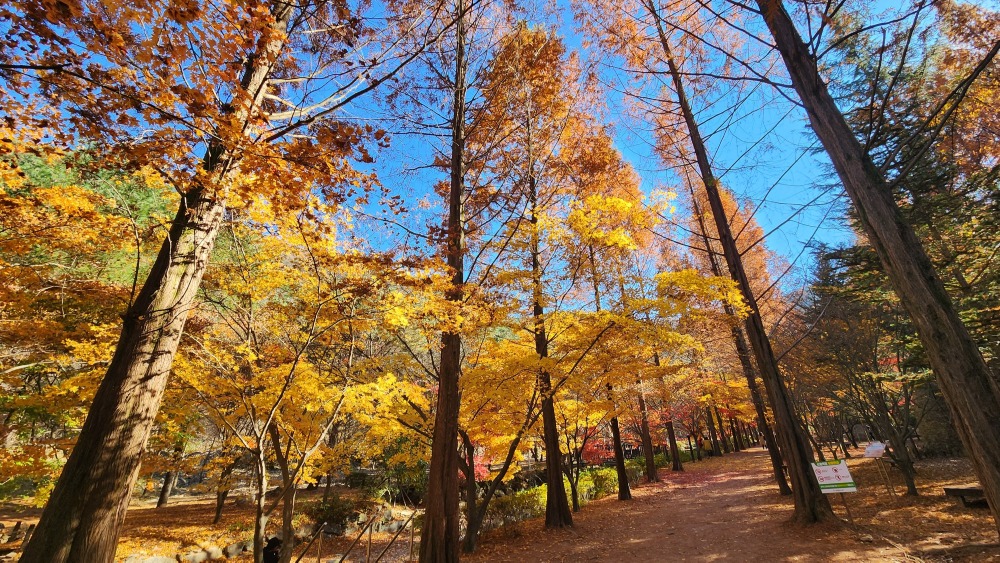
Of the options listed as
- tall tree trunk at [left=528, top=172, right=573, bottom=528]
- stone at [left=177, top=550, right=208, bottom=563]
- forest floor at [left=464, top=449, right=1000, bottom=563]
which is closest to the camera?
forest floor at [left=464, top=449, right=1000, bottom=563]

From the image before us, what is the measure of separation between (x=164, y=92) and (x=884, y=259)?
573 centimetres

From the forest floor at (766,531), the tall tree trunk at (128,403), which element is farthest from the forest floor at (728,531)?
the tall tree trunk at (128,403)

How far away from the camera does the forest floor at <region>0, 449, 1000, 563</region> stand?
18.5 feet

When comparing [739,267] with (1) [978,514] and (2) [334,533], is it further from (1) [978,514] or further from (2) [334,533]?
(2) [334,533]

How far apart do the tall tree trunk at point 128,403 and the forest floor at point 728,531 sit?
22.6 ft

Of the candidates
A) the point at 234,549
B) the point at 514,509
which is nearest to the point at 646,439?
the point at 514,509

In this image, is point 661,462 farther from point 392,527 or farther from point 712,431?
point 392,527

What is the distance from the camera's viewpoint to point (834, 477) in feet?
20.8

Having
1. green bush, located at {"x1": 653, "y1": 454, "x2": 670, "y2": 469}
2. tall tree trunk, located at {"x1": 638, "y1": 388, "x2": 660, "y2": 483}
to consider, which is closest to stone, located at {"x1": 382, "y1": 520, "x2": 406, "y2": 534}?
tall tree trunk, located at {"x1": 638, "y1": 388, "x2": 660, "y2": 483}

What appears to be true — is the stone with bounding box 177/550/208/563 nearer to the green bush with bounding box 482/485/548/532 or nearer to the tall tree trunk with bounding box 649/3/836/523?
the green bush with bounding box 482/485/548/532

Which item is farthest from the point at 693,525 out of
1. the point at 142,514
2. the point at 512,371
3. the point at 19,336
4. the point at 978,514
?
the point at 142,514

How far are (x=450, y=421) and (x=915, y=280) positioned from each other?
537 cm

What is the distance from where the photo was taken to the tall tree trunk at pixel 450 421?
5.35 metres

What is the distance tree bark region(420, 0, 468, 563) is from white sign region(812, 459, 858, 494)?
244 inches
